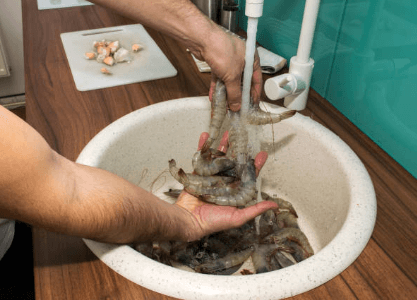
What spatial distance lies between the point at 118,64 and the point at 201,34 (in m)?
0.50

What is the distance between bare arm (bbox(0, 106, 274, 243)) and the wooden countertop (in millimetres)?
105

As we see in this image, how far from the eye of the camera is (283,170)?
1.22 meters

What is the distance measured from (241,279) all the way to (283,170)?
612 mm

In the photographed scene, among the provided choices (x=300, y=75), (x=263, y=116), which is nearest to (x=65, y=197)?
(x=263, y=116)

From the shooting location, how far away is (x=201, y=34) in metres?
1.06

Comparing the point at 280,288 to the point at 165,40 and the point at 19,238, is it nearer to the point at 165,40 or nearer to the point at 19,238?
the point at 165,40

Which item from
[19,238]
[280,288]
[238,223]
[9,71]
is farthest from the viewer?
[9,71]

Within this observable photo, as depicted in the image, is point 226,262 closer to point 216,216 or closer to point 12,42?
point 216,216

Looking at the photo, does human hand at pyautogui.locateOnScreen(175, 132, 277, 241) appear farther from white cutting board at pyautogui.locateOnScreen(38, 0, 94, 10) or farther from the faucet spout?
white cutting board at pyautogui.locateOnScreen(38, 0, 94, 10)

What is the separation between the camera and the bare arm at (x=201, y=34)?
1.04 m

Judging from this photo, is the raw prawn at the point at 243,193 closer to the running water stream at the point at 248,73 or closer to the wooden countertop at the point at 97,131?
the running water stream at the point at 248,73

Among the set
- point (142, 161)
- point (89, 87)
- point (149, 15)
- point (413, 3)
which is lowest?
point (142, 161)

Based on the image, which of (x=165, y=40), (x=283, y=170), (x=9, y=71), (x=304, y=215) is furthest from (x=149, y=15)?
(x=9, y=71)

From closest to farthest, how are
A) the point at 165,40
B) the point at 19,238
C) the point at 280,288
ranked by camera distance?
the point at 280,288
the point at 165,40
the point at 19,238
